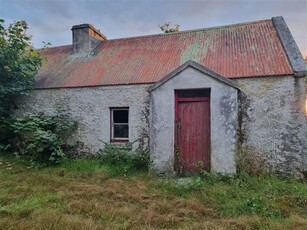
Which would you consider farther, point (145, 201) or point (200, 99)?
point (200, 99)

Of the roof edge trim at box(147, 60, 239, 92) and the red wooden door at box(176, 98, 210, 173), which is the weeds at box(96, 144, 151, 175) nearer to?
the red wooden door at box(176, 98, 210, 173)

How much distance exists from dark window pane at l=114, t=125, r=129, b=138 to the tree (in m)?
4.51

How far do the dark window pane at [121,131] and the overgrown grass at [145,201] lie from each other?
1.86 meters

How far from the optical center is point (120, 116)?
31.3 ft

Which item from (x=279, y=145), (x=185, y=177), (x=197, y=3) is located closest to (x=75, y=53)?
(x=197, y=3)

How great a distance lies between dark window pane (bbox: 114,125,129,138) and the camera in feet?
30.7

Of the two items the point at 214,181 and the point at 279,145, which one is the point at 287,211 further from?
the point at 279,145

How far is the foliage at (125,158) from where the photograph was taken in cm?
820

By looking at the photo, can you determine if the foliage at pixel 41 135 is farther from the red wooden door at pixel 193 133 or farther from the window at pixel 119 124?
the red wooden door at pixel 193 133

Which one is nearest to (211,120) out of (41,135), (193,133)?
(193,133)

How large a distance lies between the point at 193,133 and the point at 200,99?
1.12 metres

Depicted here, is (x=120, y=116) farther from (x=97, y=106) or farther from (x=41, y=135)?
(x=41, y=135)

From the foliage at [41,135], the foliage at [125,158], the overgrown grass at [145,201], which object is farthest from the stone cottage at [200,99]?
the overgrown grass at [145,201]

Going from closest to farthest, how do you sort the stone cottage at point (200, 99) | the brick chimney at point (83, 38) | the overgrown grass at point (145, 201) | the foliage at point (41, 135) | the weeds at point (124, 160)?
the overgrown grass at point (145, 201) → the stone cottage at point (200, 99) → the weeds at point (124, 160) → the foliage at point (41, 135) → the brick chimney at point (83, 38)
